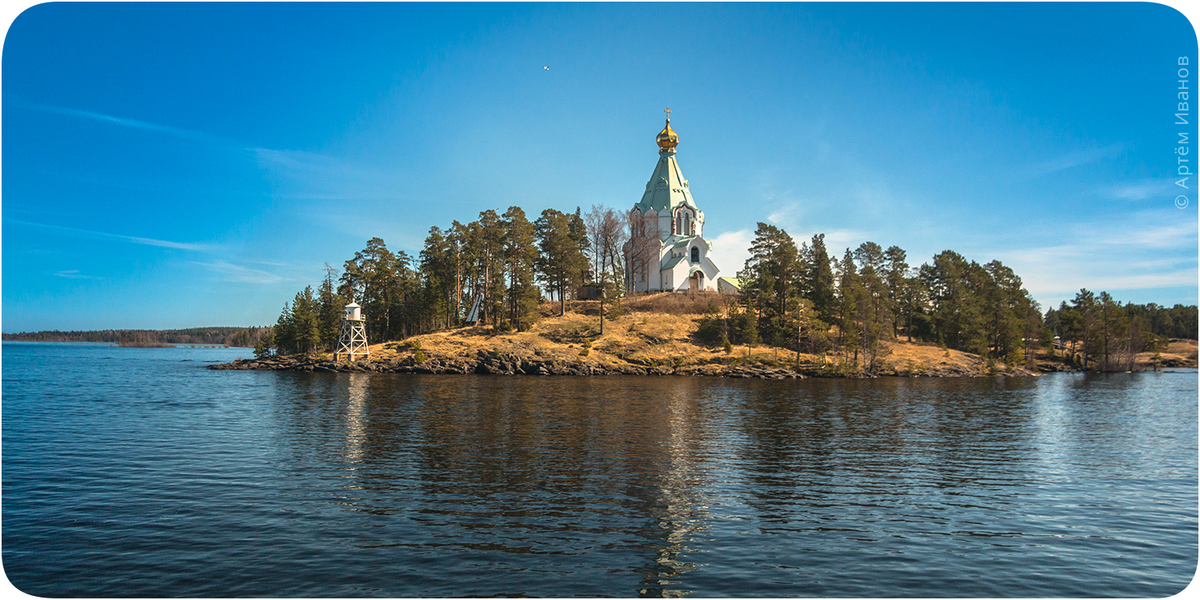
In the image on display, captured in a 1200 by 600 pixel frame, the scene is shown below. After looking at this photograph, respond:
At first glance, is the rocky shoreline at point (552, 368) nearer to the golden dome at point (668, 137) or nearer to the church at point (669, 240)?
the church at point (669, 240)

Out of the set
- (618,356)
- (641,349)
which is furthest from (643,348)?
(618,356)

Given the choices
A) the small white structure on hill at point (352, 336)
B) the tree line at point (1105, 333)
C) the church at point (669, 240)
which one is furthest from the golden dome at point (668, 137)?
the tree line at point (1105, 333)

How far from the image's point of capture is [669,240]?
99.6 m

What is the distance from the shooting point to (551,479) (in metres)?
19.9

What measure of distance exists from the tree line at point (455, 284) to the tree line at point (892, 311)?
22.0 m

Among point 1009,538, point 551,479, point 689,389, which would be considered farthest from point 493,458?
point 689,389

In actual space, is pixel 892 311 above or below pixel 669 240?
below

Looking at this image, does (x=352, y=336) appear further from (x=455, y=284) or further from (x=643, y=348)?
(x=643, y=348)

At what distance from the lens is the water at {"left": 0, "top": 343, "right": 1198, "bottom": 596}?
12.5 m

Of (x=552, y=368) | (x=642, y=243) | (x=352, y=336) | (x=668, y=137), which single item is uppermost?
(x=668, y=137)

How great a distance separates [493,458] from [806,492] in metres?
12.0

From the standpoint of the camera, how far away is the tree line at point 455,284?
84.9 m

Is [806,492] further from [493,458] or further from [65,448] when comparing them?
[65,448]

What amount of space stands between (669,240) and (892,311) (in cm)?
3747
